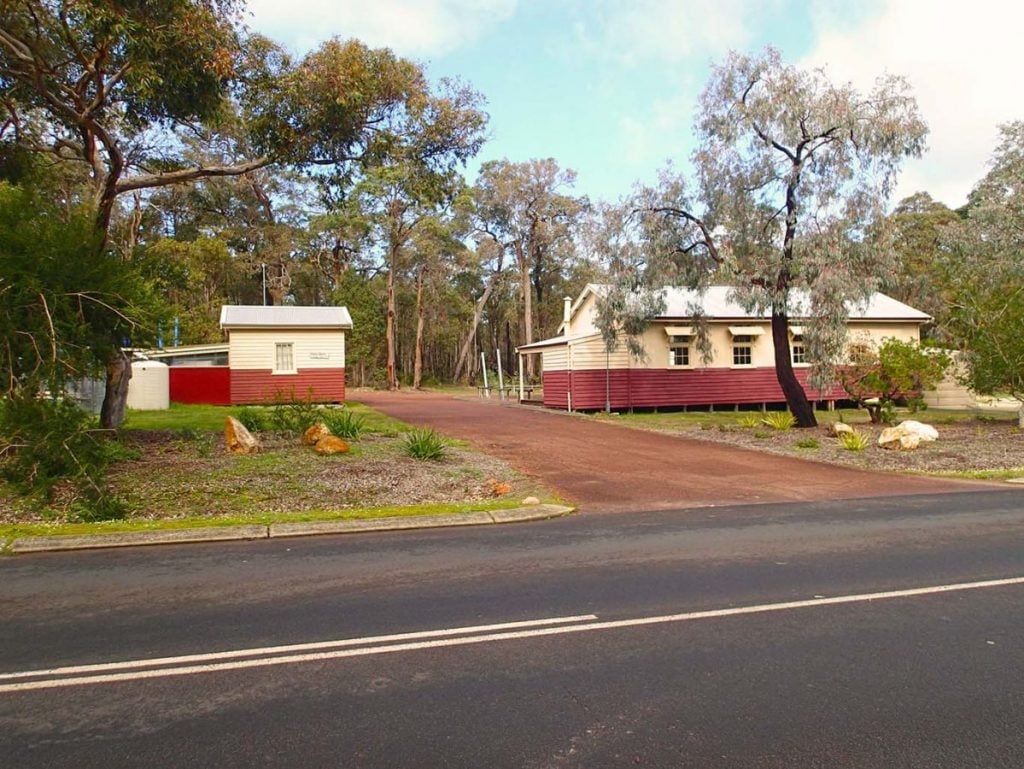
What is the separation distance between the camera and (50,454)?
8.87 metres

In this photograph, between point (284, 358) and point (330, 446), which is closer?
point (330, 446)

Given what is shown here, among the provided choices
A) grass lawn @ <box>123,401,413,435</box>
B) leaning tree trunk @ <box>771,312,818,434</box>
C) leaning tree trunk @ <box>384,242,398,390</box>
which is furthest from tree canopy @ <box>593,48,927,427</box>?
leaning tree trunk @ <box>384,242,398,390</box>

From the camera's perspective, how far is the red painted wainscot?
998 inches

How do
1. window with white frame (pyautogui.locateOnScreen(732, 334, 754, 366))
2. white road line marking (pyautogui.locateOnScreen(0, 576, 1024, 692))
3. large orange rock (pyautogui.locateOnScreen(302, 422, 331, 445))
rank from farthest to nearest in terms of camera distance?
window with white frame (pyautogui.locateOnScreen(732, 334, 754, 366))
large orange rock (pyautogui.locateOnScreen(302, 422, 331, 445))
white road line marking (pyautogui.locateOnScreen(0, 576, 1024, 692))

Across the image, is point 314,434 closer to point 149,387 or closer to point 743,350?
point 149,387

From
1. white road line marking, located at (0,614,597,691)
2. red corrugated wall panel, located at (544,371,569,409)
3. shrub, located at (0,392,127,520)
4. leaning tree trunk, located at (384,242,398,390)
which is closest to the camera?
white road line marking, located at (0,614,597,691)

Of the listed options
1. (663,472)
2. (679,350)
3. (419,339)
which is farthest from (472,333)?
(663,472)

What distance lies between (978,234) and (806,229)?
18.0m

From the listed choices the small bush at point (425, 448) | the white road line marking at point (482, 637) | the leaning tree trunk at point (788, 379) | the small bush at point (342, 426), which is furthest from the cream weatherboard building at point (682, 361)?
the white road line marking at point (482, 637)

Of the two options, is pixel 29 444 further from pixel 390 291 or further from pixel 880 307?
pixel 390 291

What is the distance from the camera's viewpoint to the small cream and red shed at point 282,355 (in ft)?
84.7

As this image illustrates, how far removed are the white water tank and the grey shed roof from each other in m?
2.79

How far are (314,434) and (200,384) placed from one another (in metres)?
16.1

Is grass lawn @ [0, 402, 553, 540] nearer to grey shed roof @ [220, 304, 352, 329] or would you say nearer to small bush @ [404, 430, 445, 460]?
small bush @ [404, 430, 445, 460]
